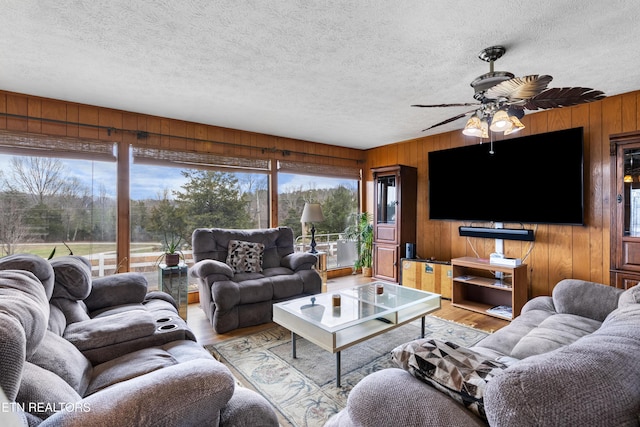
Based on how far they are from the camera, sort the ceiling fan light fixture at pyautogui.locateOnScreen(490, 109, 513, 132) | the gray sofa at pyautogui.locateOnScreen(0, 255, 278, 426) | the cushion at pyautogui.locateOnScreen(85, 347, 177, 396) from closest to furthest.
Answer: the gray sofa at pyautogui.locateOnScreen(0, 255, 278, 426) < the cushion at pyautogui.locateOnScreen(85, 347, 177, 396) < the ceiling fan light fixture at pyautogui.locateOnScreen(490, 109, 513, 132)

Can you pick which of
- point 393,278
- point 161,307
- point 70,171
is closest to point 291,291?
point 161,307

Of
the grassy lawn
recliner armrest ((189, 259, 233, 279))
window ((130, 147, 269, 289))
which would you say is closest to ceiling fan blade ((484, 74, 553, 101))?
recliner armrest ((189, 259, 233, 279))

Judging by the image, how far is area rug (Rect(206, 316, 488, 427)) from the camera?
1.95 metres

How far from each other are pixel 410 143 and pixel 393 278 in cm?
223

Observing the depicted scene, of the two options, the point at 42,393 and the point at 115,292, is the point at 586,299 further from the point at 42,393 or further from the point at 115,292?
the point at 115,292

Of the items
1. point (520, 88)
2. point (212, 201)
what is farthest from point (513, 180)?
point (212, 201)

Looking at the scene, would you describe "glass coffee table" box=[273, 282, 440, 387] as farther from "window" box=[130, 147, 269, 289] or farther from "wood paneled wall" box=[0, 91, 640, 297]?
"window" box=[130, 147, 269, 289]

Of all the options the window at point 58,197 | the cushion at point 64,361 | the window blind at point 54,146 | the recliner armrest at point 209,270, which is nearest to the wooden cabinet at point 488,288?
the recliner armrest at point 209,270

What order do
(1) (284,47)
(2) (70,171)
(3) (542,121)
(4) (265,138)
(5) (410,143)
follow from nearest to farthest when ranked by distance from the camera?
(1) (284,47), (2) (70,171), (3) (542,121), (4) (265,138), (5) (410,143)

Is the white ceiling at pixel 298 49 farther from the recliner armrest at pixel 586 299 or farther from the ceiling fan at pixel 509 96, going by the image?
the recliner armrest at pixel 586 299

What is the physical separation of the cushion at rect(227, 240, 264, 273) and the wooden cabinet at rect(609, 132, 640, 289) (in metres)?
3.60

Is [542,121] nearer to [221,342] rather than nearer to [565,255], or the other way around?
[565,255]

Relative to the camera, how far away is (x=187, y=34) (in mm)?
2086

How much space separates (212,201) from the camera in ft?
14.3
